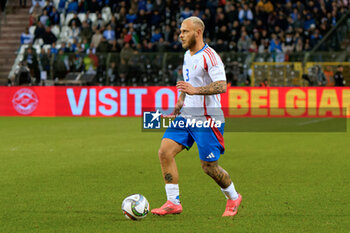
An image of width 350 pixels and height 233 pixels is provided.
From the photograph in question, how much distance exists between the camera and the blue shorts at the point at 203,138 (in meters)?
6.80

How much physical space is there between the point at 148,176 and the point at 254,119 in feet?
39.0

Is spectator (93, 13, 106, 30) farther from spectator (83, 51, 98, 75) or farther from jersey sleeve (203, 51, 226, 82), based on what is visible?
jersey sleeve (203, 51, 226, 82)

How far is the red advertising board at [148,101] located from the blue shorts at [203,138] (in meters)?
15.2

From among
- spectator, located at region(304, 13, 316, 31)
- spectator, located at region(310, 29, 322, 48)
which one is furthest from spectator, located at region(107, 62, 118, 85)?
spectator, located at region(304, 13, 316, 31)

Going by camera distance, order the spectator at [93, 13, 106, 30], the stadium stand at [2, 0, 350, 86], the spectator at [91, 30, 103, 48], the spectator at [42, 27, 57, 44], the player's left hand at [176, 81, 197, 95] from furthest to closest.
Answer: the spectator at [93, 13, 106, 30] → the spectator at [42, 27, 57, 44] → the spectator at [91, 30, 103, 48] → the stadium stand at [2, 0, 350, 86] → the player's left hand at [176, 81, 197, 95]

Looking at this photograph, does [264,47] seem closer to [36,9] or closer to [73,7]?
[73,7]

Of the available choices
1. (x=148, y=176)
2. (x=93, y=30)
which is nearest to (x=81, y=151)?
(x=148, y=176)

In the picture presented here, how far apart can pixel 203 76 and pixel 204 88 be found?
24 centimetres

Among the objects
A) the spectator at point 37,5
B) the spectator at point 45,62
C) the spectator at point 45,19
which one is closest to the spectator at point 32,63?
the spectator at point 45,62

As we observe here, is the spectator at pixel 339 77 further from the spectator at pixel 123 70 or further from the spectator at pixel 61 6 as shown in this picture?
the spectator at pixel 61 6

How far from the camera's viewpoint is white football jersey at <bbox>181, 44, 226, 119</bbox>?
6.71m

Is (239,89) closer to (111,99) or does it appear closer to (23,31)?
(111,99)

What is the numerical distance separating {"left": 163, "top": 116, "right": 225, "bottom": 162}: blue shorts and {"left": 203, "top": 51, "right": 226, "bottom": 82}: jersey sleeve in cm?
52

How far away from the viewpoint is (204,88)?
6625 mm
